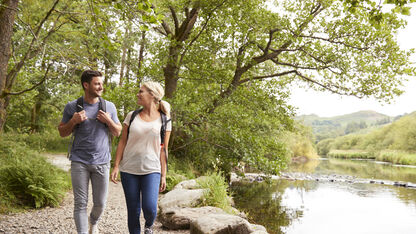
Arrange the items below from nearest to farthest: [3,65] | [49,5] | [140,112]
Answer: [140,112]
[3,65]
[49,5]

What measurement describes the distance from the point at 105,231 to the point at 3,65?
3010 mm

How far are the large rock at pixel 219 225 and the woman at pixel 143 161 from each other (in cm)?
141

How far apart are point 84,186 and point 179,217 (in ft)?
8.32

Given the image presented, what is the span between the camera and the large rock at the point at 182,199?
640 cm

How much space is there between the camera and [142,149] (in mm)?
3365

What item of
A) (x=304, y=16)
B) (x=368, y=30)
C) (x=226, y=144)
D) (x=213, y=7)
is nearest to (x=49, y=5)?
(x=213, y=7)

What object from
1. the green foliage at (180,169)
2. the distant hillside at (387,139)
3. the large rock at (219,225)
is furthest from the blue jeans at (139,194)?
the distant hillside at (387,139)

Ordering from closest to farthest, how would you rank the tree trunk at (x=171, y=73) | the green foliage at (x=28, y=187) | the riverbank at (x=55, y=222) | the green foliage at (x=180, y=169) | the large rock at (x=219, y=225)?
the large rock at (x=219, y=225) → the riverbank at (x=55, y=222) → the green foliage at (x=28, y=187) → the green foliage at (x=180, y=169) → the tree trunk at (x=171, y=73)

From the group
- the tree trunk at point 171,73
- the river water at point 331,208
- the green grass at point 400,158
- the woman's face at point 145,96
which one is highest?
the tree trunk at point 171,73

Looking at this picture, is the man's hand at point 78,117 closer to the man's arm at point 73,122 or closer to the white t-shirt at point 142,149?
the man's arm at point 73,122

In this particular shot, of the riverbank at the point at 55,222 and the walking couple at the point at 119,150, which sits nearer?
the walking couple at the point at 119,150

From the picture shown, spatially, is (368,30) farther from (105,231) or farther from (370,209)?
(105,231)

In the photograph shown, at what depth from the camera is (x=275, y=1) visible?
41.0 feet

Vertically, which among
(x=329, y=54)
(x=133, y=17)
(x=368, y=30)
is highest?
(x=368, y=30)
